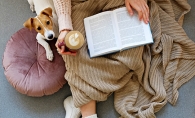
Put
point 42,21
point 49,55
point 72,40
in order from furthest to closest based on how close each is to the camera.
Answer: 1. point 49,55
2. point 42,21
3. point 72,40

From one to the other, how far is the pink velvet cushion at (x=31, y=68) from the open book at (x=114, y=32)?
24 cm

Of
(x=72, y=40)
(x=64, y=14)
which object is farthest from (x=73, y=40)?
(x=64, y=14)

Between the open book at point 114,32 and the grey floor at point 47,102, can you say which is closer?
the open book at point 114,32

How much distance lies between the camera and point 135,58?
127cm

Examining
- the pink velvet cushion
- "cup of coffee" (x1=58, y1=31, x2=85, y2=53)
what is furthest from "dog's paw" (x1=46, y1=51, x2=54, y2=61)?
"cup of coffee" (x1=58, y1=31, x2=85, y2=53)

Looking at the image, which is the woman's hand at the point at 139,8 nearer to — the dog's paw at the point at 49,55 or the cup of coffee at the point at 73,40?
the cup of coffee at the point at 73,40

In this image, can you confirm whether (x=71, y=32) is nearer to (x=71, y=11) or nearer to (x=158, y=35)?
(x=71, y=11)

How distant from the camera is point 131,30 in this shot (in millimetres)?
1254

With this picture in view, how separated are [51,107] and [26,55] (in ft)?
1.00

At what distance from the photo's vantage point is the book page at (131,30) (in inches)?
48.8

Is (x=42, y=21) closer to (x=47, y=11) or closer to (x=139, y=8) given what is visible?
(x=47, y=11)

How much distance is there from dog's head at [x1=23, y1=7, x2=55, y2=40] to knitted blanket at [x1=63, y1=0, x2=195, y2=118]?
0.38 feet

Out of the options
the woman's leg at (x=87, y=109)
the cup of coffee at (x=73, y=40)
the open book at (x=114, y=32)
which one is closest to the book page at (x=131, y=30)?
the open book at (x=114, y=32)

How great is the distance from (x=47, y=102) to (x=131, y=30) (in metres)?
0.60
